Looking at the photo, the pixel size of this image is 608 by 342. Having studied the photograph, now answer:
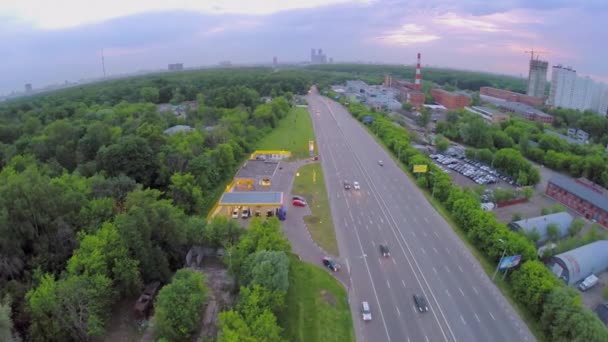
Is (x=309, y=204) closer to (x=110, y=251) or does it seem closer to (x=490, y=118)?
(x=110, y=251)

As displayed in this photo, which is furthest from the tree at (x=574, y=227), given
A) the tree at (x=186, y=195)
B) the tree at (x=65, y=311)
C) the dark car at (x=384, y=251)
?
the tree at (x=65, y=311)

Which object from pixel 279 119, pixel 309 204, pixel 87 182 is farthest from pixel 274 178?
pixel 279 119

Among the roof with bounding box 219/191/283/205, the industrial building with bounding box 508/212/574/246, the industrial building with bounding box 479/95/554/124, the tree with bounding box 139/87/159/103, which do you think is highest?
the tree with bounding box 139/87/159/103

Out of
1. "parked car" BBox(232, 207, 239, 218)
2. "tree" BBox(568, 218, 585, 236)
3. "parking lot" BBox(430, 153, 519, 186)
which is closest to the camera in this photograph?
"tree" BBox(568, 218, 585, 236)

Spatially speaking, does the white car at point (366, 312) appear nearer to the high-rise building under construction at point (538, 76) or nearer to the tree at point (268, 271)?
the tree at point (268, 271)

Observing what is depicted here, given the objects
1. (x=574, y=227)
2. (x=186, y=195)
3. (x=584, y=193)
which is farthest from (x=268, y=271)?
(x=584, y=193)

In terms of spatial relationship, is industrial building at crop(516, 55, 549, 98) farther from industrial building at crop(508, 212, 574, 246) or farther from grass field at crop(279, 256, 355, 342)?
grass field at crop(279, 256, 355, 342)

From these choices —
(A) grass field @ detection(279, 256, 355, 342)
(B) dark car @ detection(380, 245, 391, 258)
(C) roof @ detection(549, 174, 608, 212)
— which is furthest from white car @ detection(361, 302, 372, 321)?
(C) roof @ detection(549, 174, 608, 212)
